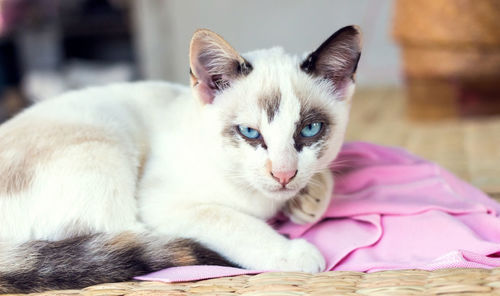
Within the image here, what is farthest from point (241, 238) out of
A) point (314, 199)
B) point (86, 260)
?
point (86, 260)

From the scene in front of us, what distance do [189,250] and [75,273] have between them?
0.89 feet

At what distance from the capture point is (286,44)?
5414mm

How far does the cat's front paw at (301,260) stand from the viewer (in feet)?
4.57

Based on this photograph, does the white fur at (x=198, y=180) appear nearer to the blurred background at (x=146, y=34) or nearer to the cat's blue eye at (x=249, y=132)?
the cat's blue eye at (x=249, y=132)

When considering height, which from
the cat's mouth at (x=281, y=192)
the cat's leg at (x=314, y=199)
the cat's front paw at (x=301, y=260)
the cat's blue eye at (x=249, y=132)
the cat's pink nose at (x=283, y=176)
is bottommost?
the cat's front paw at (x=301, y=260)

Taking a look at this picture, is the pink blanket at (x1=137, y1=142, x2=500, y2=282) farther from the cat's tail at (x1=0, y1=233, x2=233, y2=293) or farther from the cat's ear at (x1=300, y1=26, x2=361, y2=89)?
the cat's ear at (x1=300, y1=26, x2=361, y2=89)

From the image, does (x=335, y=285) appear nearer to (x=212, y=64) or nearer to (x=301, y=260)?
(x=301, y=260)

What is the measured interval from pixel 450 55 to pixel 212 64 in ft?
8.46

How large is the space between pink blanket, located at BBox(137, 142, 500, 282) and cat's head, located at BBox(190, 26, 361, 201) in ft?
0.75

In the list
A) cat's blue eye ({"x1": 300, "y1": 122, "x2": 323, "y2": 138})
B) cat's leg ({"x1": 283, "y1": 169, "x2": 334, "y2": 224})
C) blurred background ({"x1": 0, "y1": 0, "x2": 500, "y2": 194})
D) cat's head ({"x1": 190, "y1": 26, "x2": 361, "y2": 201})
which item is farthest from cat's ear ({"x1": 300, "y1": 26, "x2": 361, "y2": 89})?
blurred background ({"x1": 0, "y1": 0, "x2": 500, "y2": 194})

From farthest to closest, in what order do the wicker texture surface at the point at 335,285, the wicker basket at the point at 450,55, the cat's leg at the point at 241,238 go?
the wicker basket at the point at 450,55
the cat's leg at the point at 241,238
the wicker texture surface at the point at 335,285

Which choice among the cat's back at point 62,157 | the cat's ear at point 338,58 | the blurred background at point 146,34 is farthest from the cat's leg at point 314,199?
the blurred background at point 146,34

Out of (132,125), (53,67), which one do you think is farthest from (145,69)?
(132,125)

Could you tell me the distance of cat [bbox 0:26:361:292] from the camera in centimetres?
135
